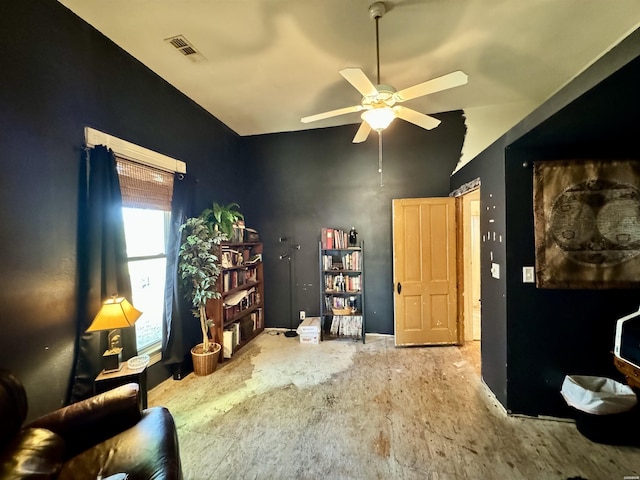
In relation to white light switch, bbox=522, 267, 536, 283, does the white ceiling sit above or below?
above

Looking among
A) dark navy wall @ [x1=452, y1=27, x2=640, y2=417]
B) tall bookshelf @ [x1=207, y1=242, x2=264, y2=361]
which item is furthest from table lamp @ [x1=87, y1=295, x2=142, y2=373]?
dark navy wall @ [x1=452, y1=27, x2=640, y2=417]

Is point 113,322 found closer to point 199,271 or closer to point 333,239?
point 199,271

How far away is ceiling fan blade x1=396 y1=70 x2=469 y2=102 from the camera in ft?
5.95

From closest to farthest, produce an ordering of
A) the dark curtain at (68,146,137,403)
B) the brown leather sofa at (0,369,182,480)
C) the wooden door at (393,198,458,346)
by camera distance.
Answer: the brown leather sofa at (0,369,182,480) → the dark curtain at (68,146,137,403) → the wooden door at (393,198,458,346)

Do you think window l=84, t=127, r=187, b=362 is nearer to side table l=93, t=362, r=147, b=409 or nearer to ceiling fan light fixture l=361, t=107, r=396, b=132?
side table l=93, t=362, r=147, b=409

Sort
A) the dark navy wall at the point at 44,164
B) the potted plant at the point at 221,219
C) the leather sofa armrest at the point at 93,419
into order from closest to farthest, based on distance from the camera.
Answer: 1. the leather sofa armrest at the point at 93,419
2. the dark navy wall at the point at 44,164
3. the potted plant at the point at 221,219

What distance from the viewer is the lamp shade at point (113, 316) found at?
6.63 ft

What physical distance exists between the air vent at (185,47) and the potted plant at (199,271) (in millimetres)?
1564

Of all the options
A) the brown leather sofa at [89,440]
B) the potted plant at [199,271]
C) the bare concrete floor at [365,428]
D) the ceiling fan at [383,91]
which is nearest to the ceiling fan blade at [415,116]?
the ceiling fan at [383,91]

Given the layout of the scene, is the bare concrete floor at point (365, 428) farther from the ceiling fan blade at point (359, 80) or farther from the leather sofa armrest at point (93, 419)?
the ceiling fan blade at point (359, 80)

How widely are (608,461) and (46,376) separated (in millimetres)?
3817

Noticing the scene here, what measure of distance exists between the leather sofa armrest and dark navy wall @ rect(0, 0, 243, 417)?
52 centimetres

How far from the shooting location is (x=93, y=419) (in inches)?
63.7

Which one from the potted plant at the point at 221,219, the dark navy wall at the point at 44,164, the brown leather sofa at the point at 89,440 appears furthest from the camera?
the potted plant at the point at 221,219
